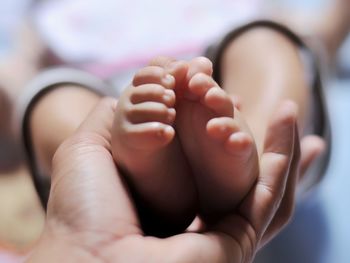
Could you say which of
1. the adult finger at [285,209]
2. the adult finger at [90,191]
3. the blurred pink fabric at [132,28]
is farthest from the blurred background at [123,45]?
the adult finger at [90,191]

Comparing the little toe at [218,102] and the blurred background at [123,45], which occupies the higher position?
the little toe at [218,102]

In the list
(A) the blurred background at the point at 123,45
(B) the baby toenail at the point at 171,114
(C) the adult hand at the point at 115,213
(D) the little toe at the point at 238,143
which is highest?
(B) the baby toenail at the point at 171,114

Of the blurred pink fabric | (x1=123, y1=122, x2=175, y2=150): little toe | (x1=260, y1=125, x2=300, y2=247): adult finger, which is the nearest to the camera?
(x1=123, y1=122, x2=175, y2=150): little toe

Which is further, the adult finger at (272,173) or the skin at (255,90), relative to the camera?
the skin at (255,90)

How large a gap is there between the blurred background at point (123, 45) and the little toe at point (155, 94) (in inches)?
13.5

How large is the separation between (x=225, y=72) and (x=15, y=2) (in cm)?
51

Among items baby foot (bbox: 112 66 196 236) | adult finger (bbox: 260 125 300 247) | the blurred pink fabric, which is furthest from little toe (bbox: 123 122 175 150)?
the blurred pink fabric

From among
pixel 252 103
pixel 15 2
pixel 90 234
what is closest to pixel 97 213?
pixel 90 234

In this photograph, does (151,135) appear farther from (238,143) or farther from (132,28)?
(132,28)

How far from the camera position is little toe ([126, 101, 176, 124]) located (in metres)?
0.35

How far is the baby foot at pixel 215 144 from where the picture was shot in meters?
0.36

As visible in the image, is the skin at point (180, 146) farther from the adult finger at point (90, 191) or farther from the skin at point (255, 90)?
the skin at point (255, 90)

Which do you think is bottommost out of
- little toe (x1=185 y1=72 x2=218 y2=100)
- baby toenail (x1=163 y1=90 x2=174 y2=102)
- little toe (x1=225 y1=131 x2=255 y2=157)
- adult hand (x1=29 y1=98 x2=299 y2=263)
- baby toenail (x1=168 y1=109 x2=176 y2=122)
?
adult hand (x1=29 y1=98 x2=299 y2=263)

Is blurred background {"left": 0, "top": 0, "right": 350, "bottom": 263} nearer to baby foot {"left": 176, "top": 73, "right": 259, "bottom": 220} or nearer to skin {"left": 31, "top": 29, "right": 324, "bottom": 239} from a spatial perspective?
skin {"left": 31, "top": 29, "right": 324, "bottom": 239}
